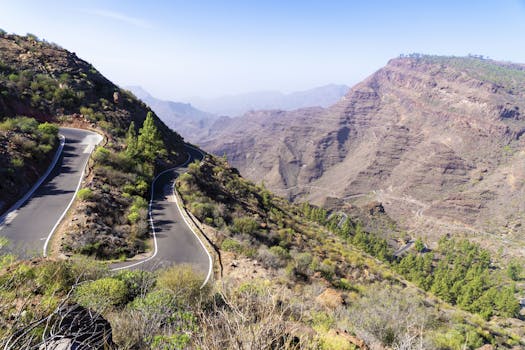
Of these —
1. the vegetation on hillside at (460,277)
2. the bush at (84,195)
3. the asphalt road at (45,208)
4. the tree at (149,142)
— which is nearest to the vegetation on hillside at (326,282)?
the tree at (149,142)

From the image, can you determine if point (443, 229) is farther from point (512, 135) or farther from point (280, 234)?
point (280, 234)

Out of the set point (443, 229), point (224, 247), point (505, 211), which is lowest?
point (443, 229)

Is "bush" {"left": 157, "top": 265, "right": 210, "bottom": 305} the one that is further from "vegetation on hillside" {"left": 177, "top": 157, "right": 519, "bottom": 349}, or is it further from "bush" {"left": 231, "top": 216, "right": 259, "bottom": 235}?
"bush" {"left": 231, "top": 216, "right": 259, "bottom": 235}

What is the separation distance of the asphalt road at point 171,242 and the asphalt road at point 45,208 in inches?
160

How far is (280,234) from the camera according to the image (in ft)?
73.8

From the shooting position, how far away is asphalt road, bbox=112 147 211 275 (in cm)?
1186

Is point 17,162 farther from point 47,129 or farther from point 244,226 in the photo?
point 244,226

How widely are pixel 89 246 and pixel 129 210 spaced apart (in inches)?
176

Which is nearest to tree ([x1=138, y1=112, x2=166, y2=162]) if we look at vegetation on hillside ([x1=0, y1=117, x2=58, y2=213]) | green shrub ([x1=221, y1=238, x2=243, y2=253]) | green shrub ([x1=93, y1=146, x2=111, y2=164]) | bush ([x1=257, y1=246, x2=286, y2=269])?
green shrub ([x1=93, y1=146, x2=111, y2=164])

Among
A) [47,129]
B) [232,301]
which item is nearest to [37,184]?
[47,129]

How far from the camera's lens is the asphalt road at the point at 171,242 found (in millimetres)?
11865

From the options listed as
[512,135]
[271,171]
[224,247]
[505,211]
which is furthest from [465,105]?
[224,247]

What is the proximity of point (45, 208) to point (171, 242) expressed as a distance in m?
7.22

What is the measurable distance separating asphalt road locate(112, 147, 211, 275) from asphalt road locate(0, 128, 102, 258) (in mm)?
4076
